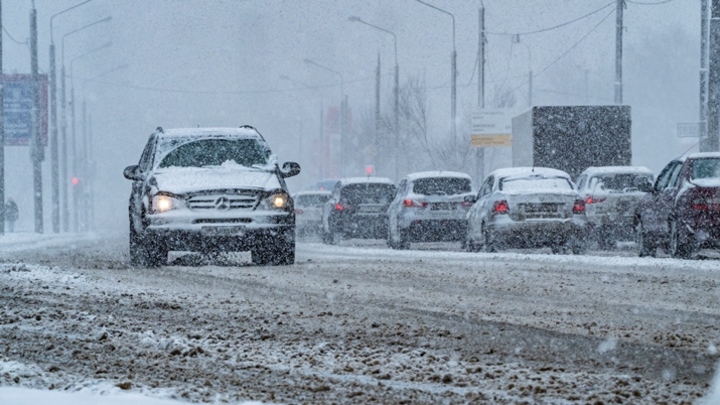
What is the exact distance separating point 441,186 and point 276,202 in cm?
1060

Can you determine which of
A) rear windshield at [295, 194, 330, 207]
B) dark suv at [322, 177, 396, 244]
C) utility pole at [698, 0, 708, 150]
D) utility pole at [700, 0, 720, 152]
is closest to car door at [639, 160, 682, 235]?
utility pole at [700, 0, 720, 152]

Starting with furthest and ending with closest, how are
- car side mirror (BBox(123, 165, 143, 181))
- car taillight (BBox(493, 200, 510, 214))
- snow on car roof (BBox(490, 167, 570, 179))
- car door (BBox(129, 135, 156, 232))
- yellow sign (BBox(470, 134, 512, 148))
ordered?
yellow sign (BBox(470, 134, 512, 148))
snow on car roof (BBox(490, 167, 570, 179))
car taillight (BBox(493, 200, 510, 214))
car side mirror (BBox(123, 165, 143, 181))
car door (BBox(129, 135, 156, 232))

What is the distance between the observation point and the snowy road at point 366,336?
611 cm

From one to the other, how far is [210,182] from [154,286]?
3614mm

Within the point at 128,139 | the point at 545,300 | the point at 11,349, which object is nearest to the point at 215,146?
the point at 545,300

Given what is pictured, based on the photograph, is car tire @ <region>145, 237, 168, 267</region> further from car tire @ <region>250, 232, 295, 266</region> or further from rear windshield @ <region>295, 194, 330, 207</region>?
rear windshield @ <region>295, 194, 330, 207</region>

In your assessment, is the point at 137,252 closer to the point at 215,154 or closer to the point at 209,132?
the point at 215,154

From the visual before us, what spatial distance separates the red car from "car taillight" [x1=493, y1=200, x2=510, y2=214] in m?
2.20

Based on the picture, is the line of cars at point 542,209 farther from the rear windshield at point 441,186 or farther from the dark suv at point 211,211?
the dark suv at point 211,211

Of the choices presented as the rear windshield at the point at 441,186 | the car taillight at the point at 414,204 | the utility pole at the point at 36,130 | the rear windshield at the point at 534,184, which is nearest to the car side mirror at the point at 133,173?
the rear windshield at the point at 534,184

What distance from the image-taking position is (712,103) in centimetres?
2678

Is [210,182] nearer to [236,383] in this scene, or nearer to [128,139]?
[236,383]

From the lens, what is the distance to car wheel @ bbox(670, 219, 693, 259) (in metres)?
17.7

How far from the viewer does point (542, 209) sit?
20906 millimetres
